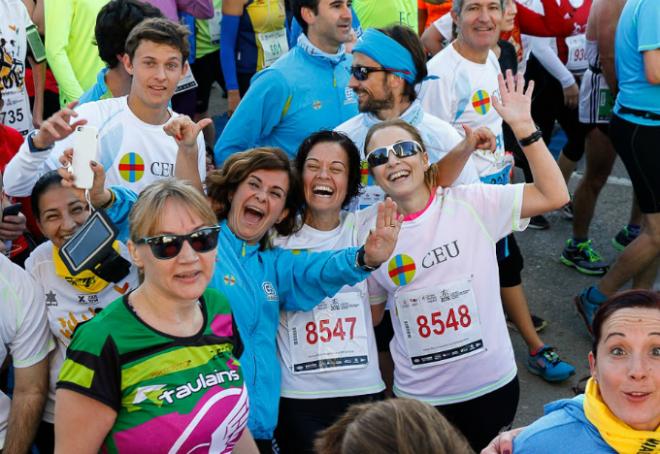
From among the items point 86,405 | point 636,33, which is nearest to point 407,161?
point 86,405

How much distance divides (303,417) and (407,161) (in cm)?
107

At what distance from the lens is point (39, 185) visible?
11.9ft

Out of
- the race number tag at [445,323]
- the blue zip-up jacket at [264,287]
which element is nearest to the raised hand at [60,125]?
the blue zip-up jacket at [264,287]

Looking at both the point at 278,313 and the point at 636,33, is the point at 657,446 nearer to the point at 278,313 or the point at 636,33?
the point at 278,313

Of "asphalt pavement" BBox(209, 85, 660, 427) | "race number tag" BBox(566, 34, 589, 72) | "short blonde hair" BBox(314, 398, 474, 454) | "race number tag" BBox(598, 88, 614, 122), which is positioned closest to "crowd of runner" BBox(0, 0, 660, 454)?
"short blonde hair" BBox(314, 398, 474, 454)

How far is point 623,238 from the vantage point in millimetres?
6547

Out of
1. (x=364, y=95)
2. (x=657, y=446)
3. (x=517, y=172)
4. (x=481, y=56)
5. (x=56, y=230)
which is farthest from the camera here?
(x=517, y=172)

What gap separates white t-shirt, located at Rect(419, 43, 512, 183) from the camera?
4.87m

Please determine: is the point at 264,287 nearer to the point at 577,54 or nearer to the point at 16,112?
the point at 16,112

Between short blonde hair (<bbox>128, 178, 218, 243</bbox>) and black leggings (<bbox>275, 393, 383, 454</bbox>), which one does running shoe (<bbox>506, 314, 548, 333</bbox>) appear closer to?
black leggings (<bbox>275, 393, 383, 454</bbox>)

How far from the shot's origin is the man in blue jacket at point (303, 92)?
452 cm

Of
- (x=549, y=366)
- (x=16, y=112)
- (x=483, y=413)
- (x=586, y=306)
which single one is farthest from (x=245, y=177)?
(x=586, y=306)

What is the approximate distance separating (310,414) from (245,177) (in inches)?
37.4

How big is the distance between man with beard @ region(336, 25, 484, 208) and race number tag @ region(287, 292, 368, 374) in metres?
0.73
